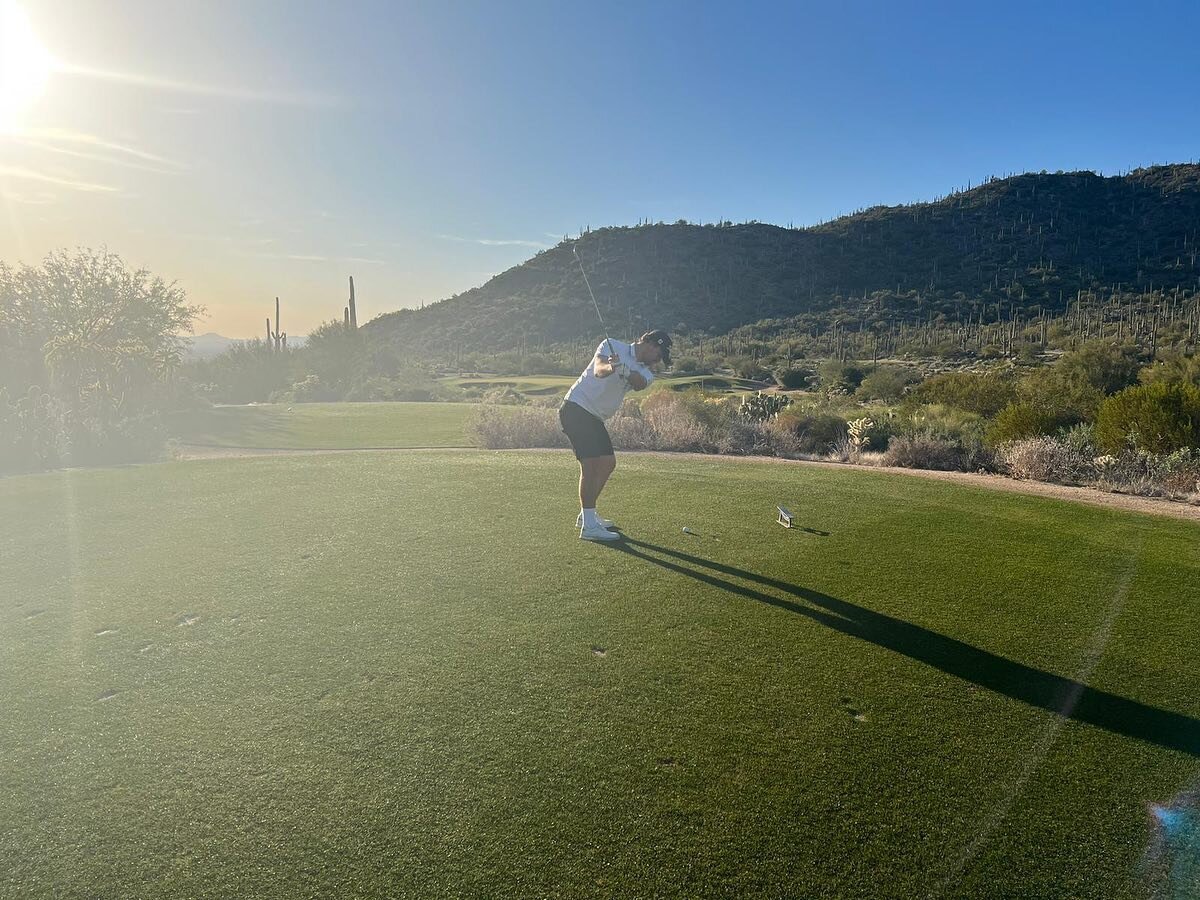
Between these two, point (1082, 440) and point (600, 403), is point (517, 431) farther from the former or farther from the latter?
point (600, 403)

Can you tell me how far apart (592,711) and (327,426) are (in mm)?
20260

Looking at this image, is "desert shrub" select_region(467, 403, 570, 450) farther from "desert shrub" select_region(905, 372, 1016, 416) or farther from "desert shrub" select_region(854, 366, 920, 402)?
"desert shrub" select_region(854, 366, 920, 402)

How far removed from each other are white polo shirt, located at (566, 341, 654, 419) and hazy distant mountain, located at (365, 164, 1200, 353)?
A: 52.7 metres

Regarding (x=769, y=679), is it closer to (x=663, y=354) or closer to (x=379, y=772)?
(x=379, y=772)

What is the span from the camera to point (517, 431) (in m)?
18.2

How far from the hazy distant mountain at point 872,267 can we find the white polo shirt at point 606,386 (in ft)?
173

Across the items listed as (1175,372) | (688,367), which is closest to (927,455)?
(1175,372)

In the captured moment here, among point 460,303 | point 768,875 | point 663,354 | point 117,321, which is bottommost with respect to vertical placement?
point 768,875

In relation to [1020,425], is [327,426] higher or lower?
lower

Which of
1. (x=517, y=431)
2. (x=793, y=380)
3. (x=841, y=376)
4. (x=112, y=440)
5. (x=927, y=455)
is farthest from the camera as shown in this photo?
(x=793, y=380)

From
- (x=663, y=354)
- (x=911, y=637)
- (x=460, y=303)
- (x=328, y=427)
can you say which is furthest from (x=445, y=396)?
(x=460, y=303)

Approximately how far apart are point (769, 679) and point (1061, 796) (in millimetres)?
1329

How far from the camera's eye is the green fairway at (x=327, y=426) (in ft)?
65.2

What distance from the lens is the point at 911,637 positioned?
4.42m
